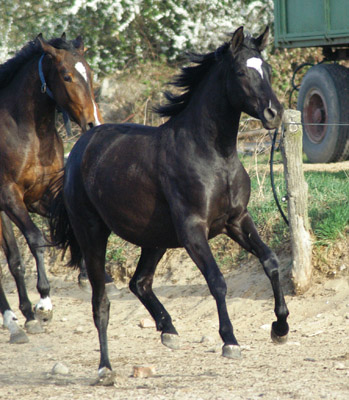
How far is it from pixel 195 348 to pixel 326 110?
5765 millimetres

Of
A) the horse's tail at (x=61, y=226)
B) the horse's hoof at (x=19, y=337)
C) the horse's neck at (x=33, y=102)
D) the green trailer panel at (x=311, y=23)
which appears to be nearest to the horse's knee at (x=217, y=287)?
the horse's tail at (x=61, y=226)

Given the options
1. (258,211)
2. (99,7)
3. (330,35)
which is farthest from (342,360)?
(99,7)

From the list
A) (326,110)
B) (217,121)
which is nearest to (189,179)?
(217,121)

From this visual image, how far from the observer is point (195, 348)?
5988mm

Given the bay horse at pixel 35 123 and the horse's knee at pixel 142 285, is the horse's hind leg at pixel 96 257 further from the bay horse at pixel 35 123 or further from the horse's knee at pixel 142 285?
the bay horse at pixel 35 123

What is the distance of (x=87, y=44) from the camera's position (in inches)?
664

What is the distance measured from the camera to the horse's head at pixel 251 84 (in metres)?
4.34

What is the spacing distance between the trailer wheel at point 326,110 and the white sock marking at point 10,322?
5.49m

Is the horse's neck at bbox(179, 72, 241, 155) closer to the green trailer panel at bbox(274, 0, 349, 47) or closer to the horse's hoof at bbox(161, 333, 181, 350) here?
the horse's hoof at bbox(161, 333, 181, 350)

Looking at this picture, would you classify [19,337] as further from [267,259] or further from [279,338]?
[267,259]

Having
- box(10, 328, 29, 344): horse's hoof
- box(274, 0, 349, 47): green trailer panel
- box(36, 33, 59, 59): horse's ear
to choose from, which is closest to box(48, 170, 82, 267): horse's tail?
box(10, 328, 29, 344): horse's hoof

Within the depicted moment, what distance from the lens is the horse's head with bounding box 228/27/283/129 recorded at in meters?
4.34

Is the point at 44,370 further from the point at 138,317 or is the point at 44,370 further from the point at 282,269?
the point at 282,269

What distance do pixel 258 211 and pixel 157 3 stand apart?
9.98 m
